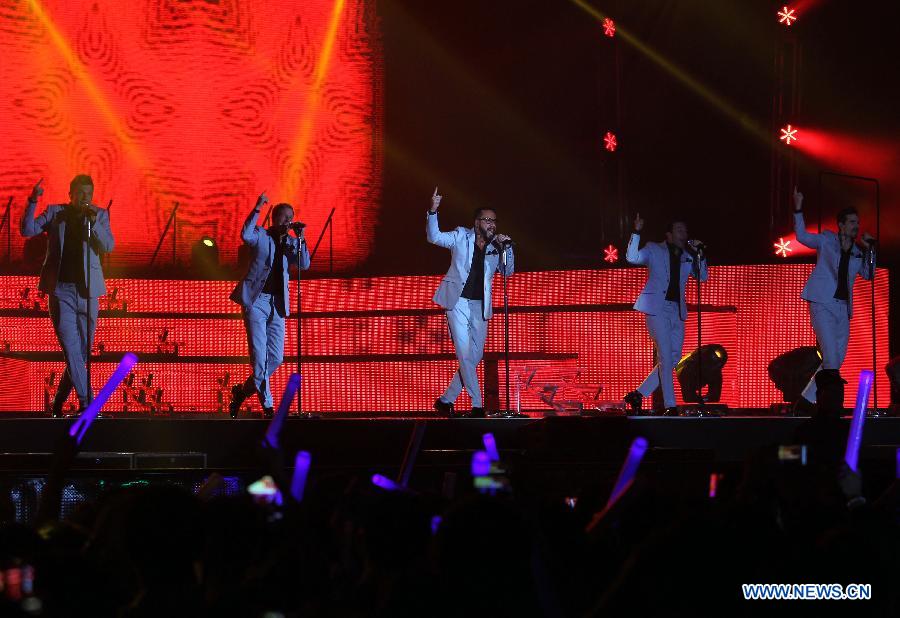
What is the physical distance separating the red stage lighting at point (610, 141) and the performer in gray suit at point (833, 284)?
9.72ft

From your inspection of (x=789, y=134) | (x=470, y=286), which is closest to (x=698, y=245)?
(x=470, y=286)

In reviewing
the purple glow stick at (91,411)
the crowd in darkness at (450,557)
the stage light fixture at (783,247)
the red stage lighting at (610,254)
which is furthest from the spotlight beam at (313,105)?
the crowd in darkness at (450,557)

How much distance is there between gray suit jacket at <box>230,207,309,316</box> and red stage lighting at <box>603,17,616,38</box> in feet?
15.6

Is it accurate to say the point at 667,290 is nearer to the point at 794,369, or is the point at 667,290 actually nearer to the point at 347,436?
the point at 794,369

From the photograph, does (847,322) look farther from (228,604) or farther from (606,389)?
(228,604)

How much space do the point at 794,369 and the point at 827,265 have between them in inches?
61.1

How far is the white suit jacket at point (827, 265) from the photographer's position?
10.2 metres

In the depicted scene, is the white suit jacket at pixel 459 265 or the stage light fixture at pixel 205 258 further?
the stage light fixture at pixel 205 258

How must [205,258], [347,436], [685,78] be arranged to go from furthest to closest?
1. [205,258]
2. [685,78]
3. [347,436]

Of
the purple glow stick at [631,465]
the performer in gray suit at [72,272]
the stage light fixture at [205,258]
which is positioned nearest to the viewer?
the purple glow stick at [631,465]

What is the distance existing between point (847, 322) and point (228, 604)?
8.90m

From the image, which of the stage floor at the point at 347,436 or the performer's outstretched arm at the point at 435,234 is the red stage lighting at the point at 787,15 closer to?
the performer's outstretched arm at the point at 435,234

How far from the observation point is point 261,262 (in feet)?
31.9

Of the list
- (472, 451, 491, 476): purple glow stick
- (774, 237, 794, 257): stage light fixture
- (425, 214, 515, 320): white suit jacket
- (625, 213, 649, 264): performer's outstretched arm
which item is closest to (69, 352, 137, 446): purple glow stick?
(472, 451, 491, 476): purple glow stick
